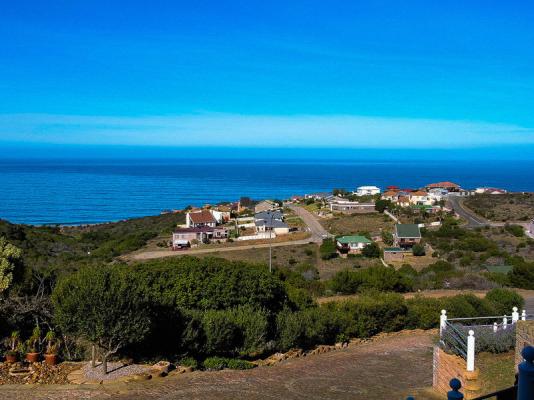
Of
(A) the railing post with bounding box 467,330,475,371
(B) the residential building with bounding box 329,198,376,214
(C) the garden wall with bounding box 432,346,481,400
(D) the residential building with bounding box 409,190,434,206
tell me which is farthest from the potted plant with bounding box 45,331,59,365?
(D) the residential building with bounding box 409,190,434,206

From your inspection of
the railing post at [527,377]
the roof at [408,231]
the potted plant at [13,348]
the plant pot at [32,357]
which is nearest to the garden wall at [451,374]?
the railing post at [527,377]

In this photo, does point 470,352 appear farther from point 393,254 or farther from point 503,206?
point 503,206

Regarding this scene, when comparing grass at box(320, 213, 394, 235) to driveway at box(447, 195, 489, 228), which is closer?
grass at box(320, 213, 394, 235)

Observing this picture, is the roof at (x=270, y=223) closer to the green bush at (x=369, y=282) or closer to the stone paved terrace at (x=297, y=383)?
the green bush at (x=369, y=282)

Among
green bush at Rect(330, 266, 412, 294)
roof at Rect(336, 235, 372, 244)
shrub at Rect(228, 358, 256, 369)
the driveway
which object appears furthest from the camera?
the driveway

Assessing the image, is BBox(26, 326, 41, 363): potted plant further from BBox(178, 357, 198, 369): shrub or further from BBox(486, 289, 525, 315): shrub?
BBox(486, 289, 525, 315): shrub
